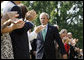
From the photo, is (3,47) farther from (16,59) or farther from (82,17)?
(82,17)

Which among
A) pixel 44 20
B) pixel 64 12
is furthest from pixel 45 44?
pixel 64 12

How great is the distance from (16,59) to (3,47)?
2.15 ft

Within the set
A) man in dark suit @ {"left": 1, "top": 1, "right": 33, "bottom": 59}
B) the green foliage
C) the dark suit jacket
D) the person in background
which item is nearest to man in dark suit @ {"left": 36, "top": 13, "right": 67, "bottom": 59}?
the dark suit jacket

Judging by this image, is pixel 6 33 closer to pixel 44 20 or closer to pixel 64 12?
pixel 44 20

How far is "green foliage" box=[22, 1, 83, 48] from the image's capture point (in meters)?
38.2

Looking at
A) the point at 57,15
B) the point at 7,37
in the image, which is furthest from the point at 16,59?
the point at 57,15

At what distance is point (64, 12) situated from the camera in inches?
1555

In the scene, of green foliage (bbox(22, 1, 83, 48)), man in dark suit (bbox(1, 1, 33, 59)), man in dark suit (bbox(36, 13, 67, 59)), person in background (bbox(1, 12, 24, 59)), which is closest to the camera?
person in background (bbox(1, 12, 24, 59))

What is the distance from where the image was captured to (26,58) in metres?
5.26

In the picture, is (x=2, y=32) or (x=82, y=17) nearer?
(x=2, y=32)

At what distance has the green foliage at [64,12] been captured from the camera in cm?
3822

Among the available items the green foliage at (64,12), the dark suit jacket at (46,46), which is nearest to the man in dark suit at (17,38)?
the dark suit jacket at (46,46)

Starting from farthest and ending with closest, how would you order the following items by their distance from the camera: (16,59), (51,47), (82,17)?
(82,17), (51,47), (16,59)

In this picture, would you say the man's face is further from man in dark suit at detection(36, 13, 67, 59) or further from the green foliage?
the green foliage
